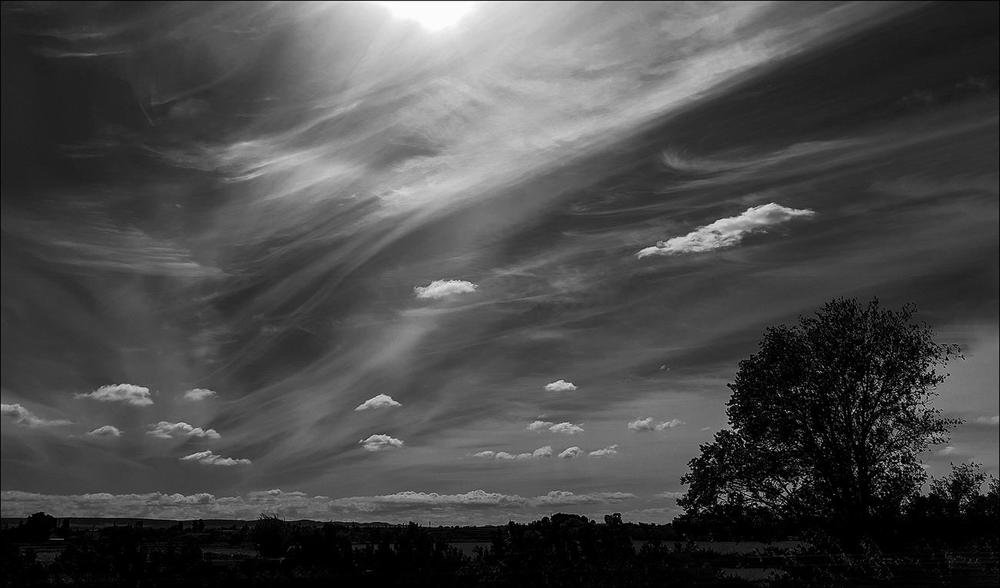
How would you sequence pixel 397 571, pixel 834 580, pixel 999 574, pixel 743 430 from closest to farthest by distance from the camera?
pixel 397 571 → pixel 834 580 → pixel 999 574 → pixel 743 430

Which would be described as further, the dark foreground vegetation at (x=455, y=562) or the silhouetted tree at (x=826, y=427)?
the silhouetted tree at (x=826, y=427)

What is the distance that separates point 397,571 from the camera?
19.5m

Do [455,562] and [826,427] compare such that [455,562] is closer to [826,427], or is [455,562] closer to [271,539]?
[271,539]

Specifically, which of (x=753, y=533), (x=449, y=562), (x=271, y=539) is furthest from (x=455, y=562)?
(x=753, y=533)

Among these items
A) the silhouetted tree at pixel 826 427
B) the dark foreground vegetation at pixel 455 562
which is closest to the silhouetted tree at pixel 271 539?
the dark foreground vegetation at pixel 455 562

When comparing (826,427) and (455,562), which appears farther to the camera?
(826,427)

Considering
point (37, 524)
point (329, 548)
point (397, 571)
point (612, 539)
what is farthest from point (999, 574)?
point (37, 524)

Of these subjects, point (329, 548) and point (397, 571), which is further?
point (329, 548)

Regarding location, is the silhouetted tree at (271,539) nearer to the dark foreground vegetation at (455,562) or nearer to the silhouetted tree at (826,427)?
the dark foreground vegetation at (455,562)

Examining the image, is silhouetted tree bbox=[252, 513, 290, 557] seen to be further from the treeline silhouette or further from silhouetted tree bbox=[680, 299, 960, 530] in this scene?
silhouetted tree bbox=[680, 299, 960, 530]

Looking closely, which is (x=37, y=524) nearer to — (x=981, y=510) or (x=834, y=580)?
(x=834, y=580)

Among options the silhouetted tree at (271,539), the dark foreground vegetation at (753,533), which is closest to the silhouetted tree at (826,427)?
the dark foreground vegetation at (753,533)

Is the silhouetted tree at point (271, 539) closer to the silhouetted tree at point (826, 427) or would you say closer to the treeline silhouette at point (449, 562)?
the treeline silhouette at point (449, 562)

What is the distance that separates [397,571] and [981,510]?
32.8m
